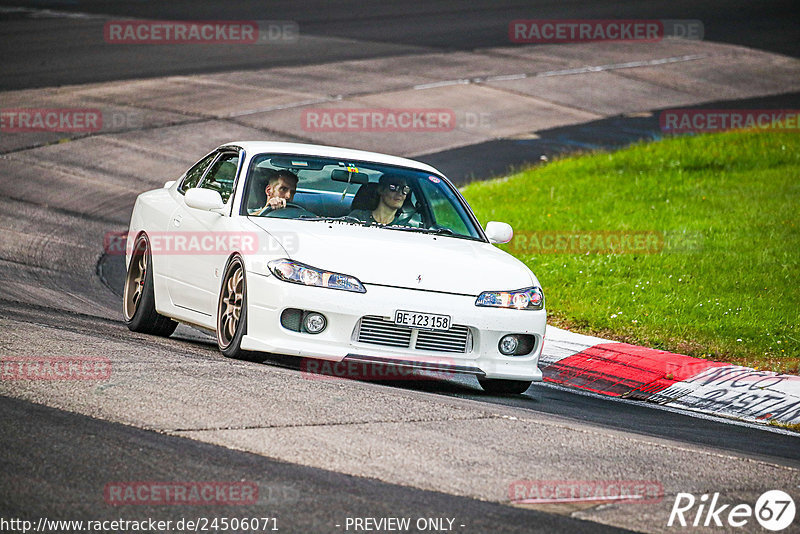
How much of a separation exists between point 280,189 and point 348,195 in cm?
53

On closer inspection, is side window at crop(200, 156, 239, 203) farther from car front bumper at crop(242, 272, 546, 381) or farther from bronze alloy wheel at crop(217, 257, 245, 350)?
car front bumper at crop(242, 272, 546, 381)

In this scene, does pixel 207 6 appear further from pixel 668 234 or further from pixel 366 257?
pixel 366 257

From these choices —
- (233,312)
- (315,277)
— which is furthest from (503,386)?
(233,312)

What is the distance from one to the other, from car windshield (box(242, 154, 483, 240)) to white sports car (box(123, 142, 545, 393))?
0.01m

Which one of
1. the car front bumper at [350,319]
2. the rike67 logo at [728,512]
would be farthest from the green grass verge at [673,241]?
the rike67 logo at [728,512]

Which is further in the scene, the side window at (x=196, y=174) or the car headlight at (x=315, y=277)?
the side window at (x=196, y=174)

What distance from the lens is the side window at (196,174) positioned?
32.2ft

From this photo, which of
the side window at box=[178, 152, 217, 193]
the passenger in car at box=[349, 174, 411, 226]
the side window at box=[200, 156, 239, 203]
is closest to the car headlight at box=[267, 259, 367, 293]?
the passenger in car at box=[349, 174, 411, 226]

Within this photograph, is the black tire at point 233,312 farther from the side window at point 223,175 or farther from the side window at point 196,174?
the side window at point 196,174

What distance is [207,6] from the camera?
1348 inches

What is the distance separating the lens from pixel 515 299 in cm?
813

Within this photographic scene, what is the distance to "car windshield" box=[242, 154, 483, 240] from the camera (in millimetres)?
8750

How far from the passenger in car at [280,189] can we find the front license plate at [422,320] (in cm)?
149

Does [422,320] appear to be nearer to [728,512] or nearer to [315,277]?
[315,277]
